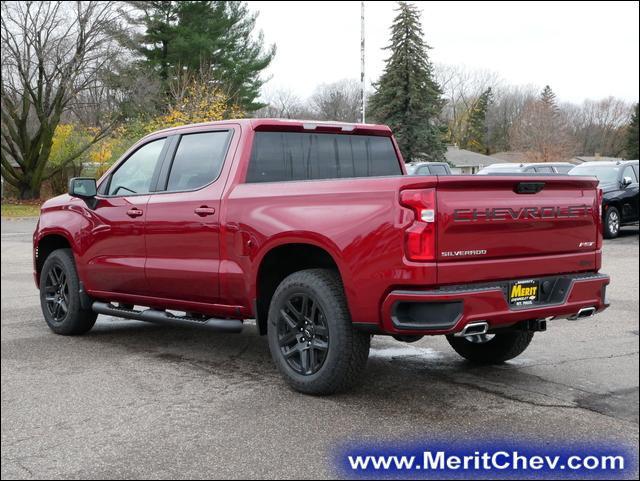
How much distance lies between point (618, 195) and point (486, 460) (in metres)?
16.2

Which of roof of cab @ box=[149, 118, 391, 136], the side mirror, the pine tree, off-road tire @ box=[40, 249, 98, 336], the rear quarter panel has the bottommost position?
off-road tire @ box=[40, 249, 98, 336]

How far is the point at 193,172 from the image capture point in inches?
252

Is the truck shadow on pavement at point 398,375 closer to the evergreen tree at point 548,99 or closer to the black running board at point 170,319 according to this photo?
the black running board at point 170,319

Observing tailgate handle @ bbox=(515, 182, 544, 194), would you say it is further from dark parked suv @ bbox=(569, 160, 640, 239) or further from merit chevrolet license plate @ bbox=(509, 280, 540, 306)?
dark parked suv @ bbox=(569, 160, 640, 239)

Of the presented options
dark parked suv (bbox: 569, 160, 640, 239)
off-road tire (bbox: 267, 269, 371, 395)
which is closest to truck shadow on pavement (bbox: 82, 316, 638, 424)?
off-road tire (bbox: 267, 269, 371, 395)

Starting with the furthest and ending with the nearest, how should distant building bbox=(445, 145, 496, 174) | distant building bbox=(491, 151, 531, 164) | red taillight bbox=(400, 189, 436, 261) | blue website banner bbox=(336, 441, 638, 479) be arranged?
distant building bbox=(491, 151, 531, 164)
distant building bbox=(445, 145, 496, 174)
red taillight bbox=(400, 189, 436, 261)
blue website banner bbox=(336, 441, 638, 479)

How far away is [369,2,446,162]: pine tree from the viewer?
49312 mm

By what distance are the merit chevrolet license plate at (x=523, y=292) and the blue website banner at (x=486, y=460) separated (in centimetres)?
100

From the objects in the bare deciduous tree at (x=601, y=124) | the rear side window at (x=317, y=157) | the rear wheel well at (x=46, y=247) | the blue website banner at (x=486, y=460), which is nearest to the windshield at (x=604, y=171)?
the rear side window at (x=317, y=157)

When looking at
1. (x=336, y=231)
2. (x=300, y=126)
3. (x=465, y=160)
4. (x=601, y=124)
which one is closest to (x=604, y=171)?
(x=300, y=126)

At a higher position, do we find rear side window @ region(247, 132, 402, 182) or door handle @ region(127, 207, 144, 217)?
rear side window @ region(247, 132, 402, 182)

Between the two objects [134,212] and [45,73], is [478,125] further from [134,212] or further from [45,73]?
[134,212]

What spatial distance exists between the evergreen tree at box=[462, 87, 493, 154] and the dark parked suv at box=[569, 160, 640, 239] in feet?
197

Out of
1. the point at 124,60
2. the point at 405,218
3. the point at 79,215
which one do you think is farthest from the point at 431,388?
the point at 124,60
